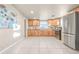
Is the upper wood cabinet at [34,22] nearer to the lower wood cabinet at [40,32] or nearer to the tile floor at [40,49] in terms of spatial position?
the lower wood cabinet at [40,32]

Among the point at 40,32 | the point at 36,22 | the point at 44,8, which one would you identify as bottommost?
the point at 40,32

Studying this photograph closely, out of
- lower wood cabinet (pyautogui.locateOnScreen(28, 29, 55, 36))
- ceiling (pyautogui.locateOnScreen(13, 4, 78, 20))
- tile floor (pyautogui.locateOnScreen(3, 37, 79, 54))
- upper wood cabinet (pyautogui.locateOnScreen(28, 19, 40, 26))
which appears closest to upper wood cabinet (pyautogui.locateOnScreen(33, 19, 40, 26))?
upper wood cabinet (pyautogui.locateOnScreen(28, 19, 40, 26))

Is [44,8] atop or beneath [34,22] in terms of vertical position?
atop

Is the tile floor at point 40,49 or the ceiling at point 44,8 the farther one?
the ceiling at point 44,8

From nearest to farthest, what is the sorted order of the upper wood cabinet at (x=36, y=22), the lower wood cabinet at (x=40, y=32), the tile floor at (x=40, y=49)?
the tile floor at (x=40, y=49)
the lower wood cabinet at (x=40, y=32)
the upper wood cabinet at (x=36, y=22)

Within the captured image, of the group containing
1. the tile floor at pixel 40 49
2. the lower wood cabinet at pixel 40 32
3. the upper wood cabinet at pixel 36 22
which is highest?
the upper wood cabinet at pixel 36 22

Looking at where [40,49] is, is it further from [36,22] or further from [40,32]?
[36,22]

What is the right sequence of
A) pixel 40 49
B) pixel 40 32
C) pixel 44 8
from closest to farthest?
pixel 40 49 → pixel 44 8 → pixel 40 32

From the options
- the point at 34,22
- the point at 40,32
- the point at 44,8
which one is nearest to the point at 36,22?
the point at 34,22

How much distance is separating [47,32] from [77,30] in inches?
473

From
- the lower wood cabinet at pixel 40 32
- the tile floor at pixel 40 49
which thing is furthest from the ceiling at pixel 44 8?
the lower wood cabinet at pixel 40 32

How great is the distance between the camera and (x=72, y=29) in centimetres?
712

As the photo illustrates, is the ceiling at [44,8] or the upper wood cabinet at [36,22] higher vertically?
the ceiling at [44,8]
